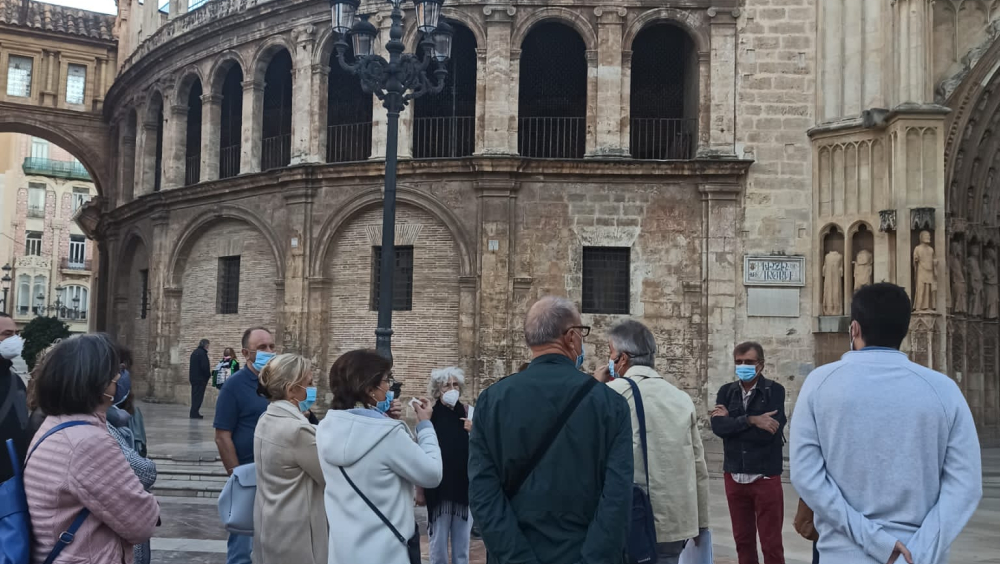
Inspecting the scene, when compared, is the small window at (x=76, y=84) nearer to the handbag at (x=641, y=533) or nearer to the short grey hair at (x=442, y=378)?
the short grey hair at (x=442, y=378)

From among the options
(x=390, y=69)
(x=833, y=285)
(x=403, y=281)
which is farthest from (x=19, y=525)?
(x=403, y=281)

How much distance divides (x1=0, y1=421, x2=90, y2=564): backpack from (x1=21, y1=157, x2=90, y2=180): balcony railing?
6183 centimetres

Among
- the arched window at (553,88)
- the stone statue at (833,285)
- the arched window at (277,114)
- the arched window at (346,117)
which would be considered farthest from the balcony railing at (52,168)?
the stone statue at (833,285)

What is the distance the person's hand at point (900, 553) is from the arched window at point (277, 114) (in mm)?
21920

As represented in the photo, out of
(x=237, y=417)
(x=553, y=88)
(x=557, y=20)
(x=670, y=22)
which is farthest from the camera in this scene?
(x=553, y=88)

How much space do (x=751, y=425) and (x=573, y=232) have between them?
1338 cm

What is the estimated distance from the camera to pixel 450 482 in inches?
Result: 275

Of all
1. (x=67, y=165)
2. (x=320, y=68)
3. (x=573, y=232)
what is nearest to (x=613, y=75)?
(x=573, y=232)

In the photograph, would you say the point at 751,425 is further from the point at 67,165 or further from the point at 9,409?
the point at 67,165

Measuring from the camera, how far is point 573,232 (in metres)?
20.4

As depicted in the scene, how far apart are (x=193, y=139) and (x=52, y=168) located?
3638cm

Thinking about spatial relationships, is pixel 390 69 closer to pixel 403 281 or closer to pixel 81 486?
pixel 403 281

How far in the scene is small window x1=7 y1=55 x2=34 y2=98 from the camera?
103 ft

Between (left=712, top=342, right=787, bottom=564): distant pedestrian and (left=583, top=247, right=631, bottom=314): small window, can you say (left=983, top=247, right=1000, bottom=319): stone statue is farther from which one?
(left=712, top=342, right=787, bottom=564): distant pedestrian
